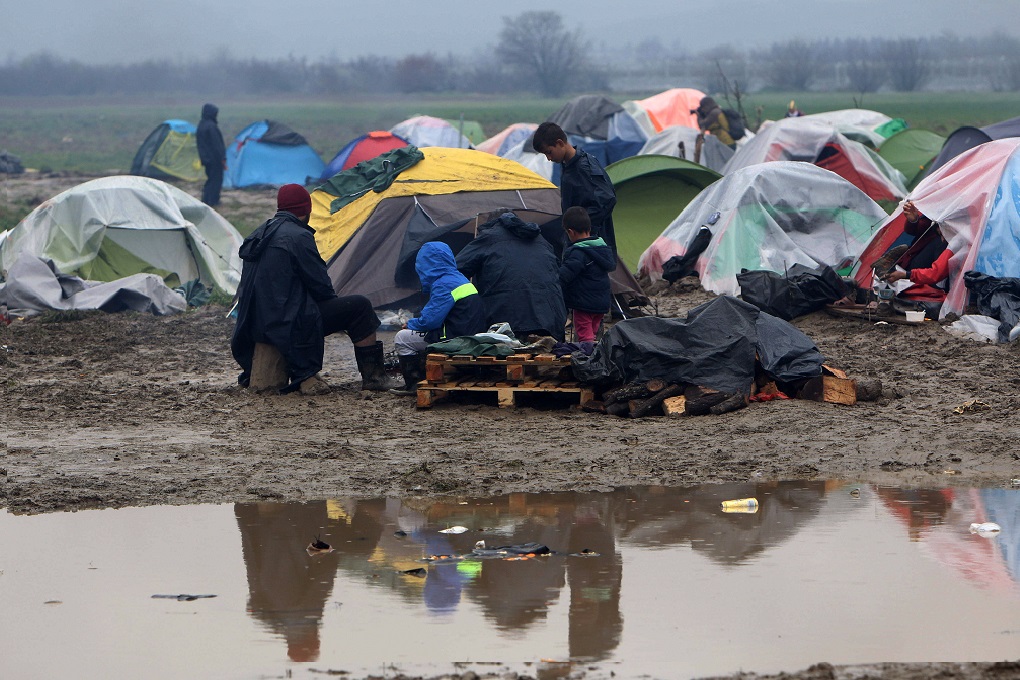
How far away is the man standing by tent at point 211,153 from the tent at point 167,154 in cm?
599

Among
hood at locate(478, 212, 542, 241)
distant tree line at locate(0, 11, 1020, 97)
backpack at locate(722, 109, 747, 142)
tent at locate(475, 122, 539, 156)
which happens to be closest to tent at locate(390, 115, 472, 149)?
tent at locate(475, 122, 539, 156)

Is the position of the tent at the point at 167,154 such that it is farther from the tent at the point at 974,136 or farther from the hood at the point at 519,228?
the hood at the point at 519,228

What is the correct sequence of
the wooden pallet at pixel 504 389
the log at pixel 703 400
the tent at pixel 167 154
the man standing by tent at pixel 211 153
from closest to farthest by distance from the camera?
the log at pixel 703 400 < the wooden pallet at pixel 504 389 < the man standing by tent at pixel 211 153 < the tent at pixel 167 154

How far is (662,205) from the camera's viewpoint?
631 inches

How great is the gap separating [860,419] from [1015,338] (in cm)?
269

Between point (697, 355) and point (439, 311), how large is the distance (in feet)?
6.27

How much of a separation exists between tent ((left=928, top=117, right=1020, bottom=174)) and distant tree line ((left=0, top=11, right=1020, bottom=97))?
1599 inches

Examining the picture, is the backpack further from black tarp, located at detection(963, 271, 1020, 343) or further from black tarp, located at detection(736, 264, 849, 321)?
black tarp, located at detection(963, 271, 1020, 343)

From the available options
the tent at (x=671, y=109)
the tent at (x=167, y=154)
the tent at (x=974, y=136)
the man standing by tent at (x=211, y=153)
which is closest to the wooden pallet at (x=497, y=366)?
the tent at (x=974, y=136)

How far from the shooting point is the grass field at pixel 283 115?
145ft

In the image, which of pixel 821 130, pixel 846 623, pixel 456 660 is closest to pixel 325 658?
pixel 456 660

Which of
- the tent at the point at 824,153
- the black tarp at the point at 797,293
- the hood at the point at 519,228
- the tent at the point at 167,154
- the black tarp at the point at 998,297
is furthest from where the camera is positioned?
the tent at the point at 167,154

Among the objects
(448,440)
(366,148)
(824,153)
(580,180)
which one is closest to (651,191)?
(824,153)

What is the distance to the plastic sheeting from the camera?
13180mm
